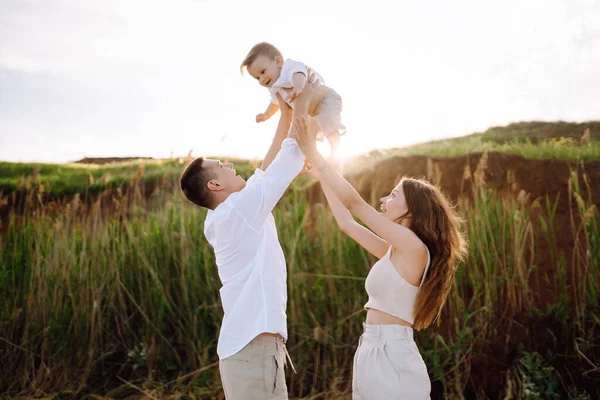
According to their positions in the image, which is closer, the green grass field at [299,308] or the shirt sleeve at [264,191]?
the shirt sleeve at [264,191]

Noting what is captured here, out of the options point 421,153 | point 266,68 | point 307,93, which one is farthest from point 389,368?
point 421,153

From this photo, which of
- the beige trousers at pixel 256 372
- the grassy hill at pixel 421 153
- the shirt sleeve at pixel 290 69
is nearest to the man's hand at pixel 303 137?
the shirt sleeve at pixel 290 69

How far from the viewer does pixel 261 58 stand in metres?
3.16

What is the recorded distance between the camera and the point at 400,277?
2723 mm

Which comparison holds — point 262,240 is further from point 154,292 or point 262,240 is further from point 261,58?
point 154,292

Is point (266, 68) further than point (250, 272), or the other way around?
point (266, 68)

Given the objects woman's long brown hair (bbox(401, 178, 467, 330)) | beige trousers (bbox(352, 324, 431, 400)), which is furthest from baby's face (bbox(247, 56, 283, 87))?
beige trousers (bbox(352, 324, 431, 400))

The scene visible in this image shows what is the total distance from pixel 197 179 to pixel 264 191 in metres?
0.35

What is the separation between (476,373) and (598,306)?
1.12 metres

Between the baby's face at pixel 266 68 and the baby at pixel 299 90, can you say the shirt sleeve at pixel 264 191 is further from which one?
the baby's face at pixel 266 68

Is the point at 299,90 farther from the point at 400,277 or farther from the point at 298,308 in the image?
the point at 298,308

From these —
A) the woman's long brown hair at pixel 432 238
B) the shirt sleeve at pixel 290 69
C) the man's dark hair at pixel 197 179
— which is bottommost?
the woman's long brown hair at pixel 432 238

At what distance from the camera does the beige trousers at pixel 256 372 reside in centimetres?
242

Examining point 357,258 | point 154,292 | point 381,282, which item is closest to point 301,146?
point 381,282
